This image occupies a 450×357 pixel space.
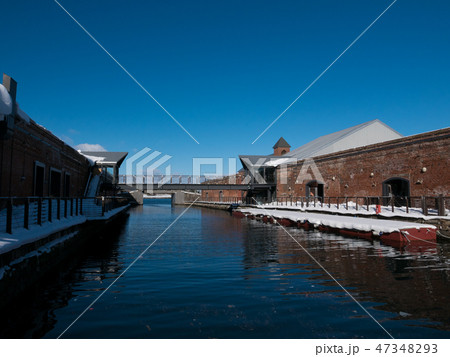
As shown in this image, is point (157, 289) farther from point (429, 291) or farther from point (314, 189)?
point (314, 189)

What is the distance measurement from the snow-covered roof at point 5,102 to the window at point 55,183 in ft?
25.1

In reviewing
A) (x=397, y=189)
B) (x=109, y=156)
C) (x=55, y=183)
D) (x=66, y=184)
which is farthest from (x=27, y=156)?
(x=109, y=156)

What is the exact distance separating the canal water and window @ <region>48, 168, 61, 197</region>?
37.5 ft

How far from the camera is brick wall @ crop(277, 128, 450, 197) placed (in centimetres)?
2170

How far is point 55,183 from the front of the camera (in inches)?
886

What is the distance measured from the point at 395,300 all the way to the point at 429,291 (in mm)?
1104

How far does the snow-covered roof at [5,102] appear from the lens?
44.1 ft

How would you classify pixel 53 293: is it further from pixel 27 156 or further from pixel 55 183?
pixel 55 183

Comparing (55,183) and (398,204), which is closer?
(55,183)

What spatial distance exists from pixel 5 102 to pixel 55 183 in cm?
977

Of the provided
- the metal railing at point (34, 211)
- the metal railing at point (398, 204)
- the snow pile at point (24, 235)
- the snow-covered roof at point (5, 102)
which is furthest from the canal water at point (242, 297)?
the snow-covered roof at point (5, 102)

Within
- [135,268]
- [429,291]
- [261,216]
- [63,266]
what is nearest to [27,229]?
[63,266]

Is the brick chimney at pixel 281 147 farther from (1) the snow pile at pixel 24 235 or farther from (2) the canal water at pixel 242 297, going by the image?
(1) the snow pile at pixel 24 235
